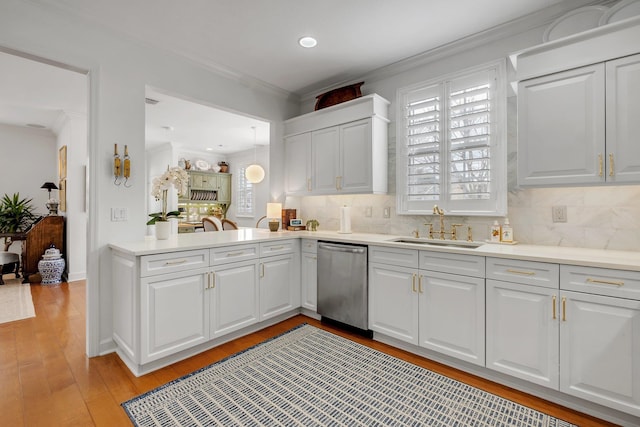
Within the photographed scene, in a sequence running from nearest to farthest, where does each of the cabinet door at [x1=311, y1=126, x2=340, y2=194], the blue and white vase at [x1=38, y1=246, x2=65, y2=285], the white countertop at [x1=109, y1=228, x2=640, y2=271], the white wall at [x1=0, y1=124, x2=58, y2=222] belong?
the white countertop at [x1=109, y1=228, x2=640, y2=271], the cabinet door at [x1=311, y1=126, x2=340, y2=194], the blue and white vase at [x1=38, y1=246, x2=65, y2=285], the white wall at [x1=0, y1=124, x2=58, y2=222]

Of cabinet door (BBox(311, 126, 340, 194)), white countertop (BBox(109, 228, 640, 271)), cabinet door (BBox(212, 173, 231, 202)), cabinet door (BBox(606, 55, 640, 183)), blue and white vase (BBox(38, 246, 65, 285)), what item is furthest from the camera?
cabinet door (BBox(212, 173, 231, 202))

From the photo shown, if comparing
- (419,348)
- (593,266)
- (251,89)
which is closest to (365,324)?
(419,348)

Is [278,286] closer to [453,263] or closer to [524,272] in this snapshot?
[453,263]

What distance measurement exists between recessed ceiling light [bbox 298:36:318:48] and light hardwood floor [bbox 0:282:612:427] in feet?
9.02

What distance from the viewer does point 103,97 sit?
8.30 feet

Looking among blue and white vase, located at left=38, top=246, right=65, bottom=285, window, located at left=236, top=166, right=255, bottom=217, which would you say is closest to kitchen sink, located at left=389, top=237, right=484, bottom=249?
blue and white vase, located at left=38, top=246, right=65, bottom=285

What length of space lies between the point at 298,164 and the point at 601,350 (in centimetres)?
320

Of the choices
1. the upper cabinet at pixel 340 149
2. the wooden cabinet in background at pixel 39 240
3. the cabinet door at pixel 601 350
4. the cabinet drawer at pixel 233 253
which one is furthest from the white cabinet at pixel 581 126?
the wooden cabinet in background at pixel 39 240

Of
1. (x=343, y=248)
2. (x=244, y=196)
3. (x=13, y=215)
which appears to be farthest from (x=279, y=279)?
(x=244, y=196)

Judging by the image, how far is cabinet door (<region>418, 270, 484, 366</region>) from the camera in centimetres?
218

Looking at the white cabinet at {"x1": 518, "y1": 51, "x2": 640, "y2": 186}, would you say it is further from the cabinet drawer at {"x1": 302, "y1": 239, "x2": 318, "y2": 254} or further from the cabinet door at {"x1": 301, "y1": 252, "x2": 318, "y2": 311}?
the cabinet door at {"x1": 301, "y1": 252, "x2": 318, "y2": 311}

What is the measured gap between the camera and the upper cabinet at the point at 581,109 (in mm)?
1891

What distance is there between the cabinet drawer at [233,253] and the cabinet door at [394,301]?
1.12 m

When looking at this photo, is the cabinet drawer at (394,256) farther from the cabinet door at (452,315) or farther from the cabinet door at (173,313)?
the cabinet door at (173,313)
